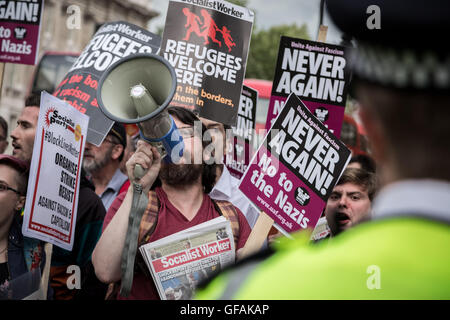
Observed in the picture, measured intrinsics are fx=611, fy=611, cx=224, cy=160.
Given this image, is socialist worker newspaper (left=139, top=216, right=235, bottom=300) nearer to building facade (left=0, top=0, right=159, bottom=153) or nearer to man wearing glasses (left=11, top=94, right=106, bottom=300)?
man wearing glasses (left=11, top=94, right=106, bottom=300)

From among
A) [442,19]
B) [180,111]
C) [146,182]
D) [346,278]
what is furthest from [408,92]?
[180,111]

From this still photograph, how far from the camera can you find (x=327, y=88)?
4027mm

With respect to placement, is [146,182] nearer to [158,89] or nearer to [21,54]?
[158,89]

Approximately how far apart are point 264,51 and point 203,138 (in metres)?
32.3

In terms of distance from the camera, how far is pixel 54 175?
319 centimetres

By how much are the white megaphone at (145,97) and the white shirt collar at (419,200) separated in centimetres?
190

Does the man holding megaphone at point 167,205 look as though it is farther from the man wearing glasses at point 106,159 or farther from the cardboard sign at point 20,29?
the cardboard sign at point 20,29

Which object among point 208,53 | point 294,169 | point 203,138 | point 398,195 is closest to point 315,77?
point 208,53

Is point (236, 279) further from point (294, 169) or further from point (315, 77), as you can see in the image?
point (315, 77)

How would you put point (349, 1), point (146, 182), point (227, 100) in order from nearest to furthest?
point (349, 1), point (146, 182), point (227, 100)

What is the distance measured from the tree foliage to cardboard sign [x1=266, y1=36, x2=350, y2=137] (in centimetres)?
2906

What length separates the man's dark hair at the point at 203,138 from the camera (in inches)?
128

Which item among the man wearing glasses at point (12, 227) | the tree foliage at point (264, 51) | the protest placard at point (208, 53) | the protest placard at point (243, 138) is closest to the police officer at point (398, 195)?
the man wearing glasses at point (12, 227)

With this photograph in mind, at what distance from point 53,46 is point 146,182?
28299mm
